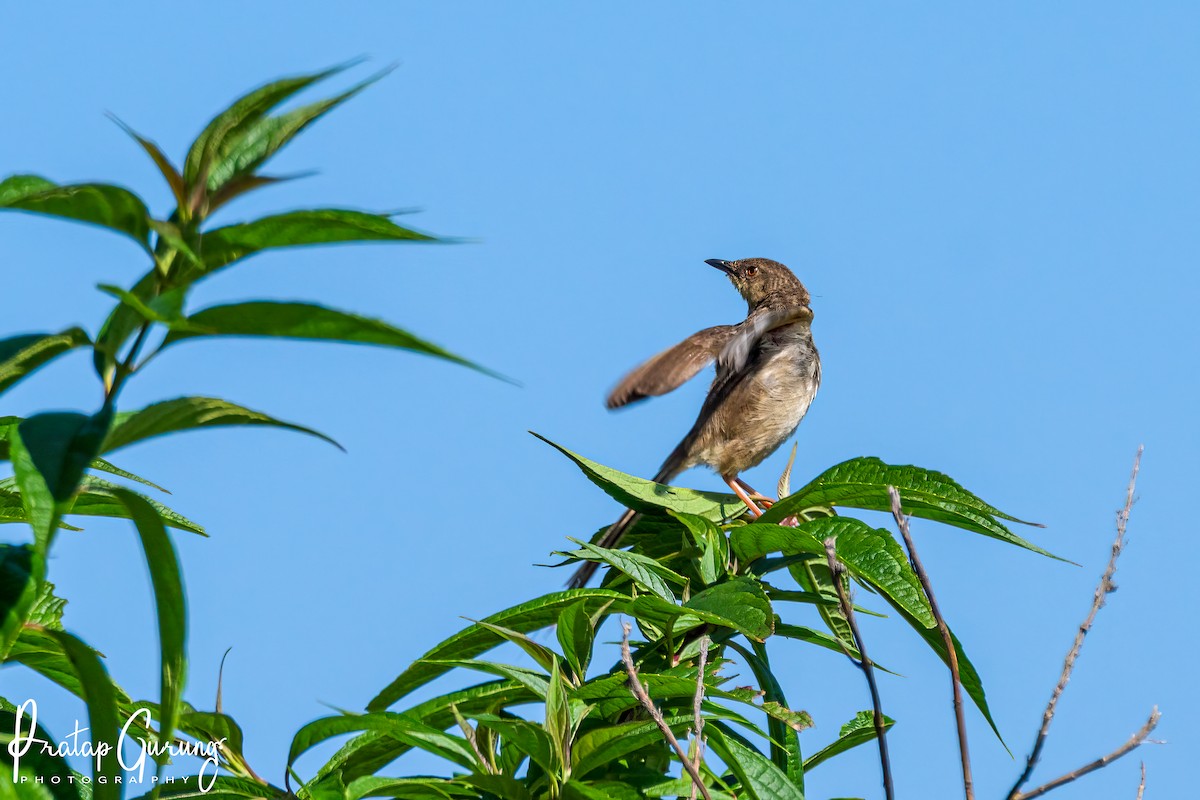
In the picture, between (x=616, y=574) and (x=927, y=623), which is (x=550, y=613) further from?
(x=927, y=623)

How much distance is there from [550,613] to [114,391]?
131cm

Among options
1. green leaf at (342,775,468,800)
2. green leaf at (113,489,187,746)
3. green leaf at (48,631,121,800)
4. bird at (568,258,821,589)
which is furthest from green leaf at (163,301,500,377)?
bird at (568,258,821,589)

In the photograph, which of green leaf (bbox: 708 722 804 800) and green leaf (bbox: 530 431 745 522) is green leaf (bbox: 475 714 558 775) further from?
green leaf (bbox: 530 431 745 522)

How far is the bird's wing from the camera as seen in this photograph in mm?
5461

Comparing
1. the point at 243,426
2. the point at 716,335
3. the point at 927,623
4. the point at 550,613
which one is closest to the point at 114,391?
the point at 243,426

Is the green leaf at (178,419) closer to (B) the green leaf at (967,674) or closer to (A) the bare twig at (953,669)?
(A) the bare twig at (953,669)

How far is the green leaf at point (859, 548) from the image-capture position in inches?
112

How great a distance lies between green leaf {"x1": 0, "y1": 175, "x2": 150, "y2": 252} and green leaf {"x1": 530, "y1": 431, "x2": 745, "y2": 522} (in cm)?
180

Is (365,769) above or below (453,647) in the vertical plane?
below

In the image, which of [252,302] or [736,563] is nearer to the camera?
[252,302]

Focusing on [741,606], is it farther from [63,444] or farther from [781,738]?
[63,444]

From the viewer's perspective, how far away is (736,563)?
3.29m

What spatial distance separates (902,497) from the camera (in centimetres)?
306

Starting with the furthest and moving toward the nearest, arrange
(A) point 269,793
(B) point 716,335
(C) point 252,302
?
1. (B) point 716,335
2. (A) point 269,793
3. (C) point 252,302
